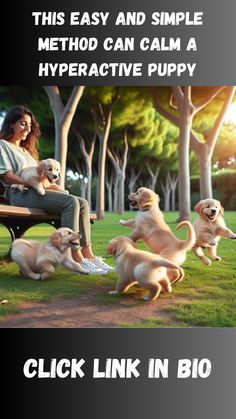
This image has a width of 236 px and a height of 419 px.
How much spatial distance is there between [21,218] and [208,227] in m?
1.86

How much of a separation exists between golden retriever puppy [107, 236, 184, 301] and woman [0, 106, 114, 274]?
1.90 ft

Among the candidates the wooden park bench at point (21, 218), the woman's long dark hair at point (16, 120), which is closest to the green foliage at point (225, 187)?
the wooden park bench at point (21, 218)

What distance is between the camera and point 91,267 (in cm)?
414

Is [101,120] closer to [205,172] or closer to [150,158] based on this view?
[150,158]

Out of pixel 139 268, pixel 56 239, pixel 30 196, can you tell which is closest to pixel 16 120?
pixel 30 196

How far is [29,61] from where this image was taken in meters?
3.90

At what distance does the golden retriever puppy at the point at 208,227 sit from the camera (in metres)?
4.62

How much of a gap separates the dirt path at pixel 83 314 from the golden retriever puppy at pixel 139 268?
11 centimetres

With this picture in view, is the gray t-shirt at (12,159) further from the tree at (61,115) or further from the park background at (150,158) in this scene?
the tree at (61,115)

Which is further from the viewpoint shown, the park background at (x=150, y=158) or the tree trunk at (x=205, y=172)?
the tree trunk at (x=205, y=172)

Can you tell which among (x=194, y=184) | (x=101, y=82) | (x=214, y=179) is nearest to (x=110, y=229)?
(x=214, y=179)

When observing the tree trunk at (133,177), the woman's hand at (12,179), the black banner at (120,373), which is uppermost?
the tree trunk at (133,177)

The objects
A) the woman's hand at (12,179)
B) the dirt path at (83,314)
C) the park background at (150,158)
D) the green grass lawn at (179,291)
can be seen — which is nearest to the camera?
the dirt path at (83,314)

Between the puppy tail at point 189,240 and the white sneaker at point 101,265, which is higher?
the puppy tail at point 189,240
